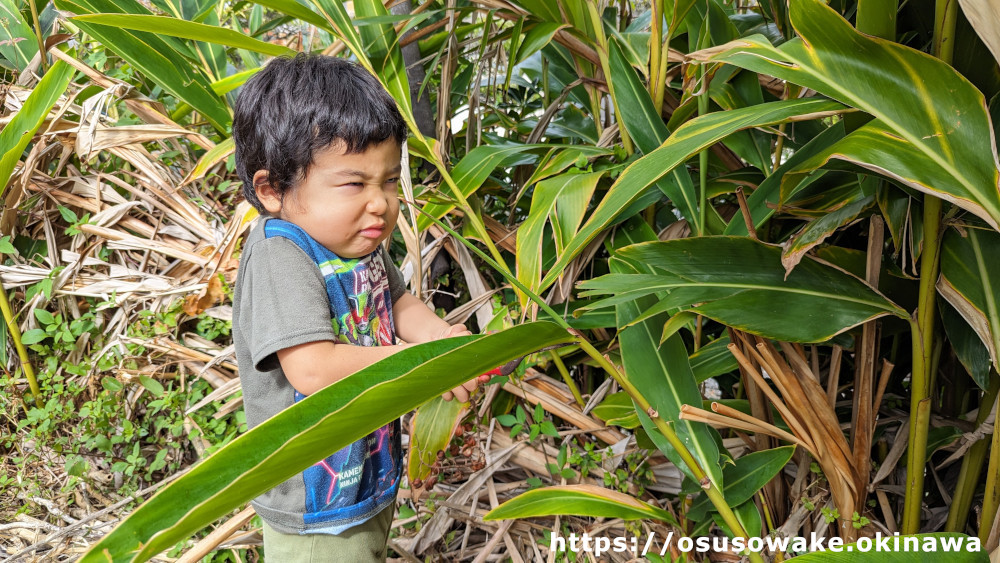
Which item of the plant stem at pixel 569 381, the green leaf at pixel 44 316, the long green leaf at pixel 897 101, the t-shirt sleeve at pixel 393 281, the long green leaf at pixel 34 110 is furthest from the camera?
the green leaf at pixel 44 316

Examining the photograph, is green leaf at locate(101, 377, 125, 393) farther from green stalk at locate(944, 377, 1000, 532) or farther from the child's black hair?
green stalk at locate(944, 377, 1000, 532)

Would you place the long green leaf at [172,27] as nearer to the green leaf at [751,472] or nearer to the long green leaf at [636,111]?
the long green leaf at [636,111]

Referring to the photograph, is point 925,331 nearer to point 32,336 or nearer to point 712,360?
point 712,360

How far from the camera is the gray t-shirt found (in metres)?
0.77

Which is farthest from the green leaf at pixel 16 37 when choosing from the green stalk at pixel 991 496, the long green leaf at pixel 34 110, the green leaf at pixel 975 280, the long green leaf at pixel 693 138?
the green stalk at pixel 991 496

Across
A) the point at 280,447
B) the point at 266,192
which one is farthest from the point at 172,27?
the point at 280,447

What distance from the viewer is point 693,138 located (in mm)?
753

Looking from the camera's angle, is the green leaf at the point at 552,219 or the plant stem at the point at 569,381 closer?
the green leaf at the point at 552,219

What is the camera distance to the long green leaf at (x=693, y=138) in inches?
28.5

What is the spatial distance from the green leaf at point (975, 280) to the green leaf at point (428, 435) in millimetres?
694

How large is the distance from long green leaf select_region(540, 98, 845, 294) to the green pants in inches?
16.6

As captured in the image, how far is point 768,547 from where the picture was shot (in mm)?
1011

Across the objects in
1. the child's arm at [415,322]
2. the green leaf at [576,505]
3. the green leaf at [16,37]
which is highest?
the green leaf at [16,37]

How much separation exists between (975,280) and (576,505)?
0.56 m
